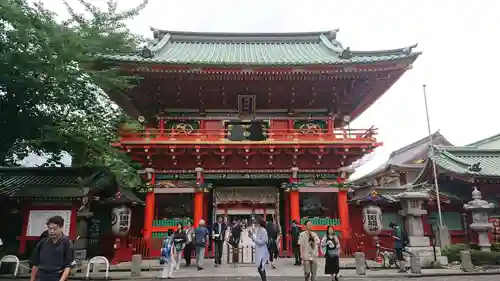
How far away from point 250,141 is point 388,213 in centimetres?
817

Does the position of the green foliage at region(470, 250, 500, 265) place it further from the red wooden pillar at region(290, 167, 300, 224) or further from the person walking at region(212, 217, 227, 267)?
the person walking at region(212, 217, 227, 267)

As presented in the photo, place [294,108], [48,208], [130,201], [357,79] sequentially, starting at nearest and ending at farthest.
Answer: [48,208] → [130,201] → [357,79] → [294,108]

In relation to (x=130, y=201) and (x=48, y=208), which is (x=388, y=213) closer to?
(x=130, y=201)

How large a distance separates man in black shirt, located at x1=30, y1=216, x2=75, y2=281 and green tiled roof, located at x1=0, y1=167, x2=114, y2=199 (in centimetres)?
842

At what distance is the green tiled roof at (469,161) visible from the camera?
17188 millimetres

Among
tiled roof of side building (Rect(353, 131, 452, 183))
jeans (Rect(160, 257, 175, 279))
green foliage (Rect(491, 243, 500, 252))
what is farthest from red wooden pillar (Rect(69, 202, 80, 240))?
tiled roof of side building (Rect(353, 131, 452, 183))

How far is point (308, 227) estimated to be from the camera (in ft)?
29.5

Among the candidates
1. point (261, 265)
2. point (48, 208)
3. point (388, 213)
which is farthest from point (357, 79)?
point (48, 208)

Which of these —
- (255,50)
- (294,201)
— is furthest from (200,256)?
(255,50)

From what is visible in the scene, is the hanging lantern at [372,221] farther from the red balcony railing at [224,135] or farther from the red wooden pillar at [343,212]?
the red balcony railing at [224,135]

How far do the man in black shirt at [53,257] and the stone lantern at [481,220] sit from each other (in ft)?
54.6

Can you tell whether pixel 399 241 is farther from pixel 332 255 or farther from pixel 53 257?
pixel 53 257

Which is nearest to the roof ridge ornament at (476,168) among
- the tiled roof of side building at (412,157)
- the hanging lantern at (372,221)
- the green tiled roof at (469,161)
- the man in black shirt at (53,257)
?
the green tiled roof at (469,161)

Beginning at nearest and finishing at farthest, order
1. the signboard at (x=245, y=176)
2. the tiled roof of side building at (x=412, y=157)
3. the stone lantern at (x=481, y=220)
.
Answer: the stone lantern at (x=481, y=220) → the signboard at (x=245, y=176) → the tiled roof of side building at (x=412, y=157)
